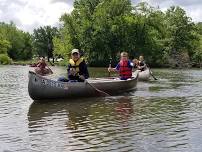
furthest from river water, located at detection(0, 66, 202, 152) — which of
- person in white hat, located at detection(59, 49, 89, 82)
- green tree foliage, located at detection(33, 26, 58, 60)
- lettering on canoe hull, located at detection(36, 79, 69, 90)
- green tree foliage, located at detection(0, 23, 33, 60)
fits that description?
green tree foliage, located at detection(33, 26, 58, 60)

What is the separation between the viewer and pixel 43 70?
24.5 metres

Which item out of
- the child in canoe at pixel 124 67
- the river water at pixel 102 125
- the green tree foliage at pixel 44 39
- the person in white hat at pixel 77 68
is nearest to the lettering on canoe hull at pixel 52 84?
the person in white hat at pixel 77 68

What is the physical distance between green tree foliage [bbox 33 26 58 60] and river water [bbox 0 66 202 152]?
109m

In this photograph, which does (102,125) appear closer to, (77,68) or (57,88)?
(57,88)

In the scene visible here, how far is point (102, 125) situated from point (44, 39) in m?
119

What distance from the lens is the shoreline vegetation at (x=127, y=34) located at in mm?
69625

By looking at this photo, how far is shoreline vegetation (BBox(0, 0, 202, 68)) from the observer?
69.6m

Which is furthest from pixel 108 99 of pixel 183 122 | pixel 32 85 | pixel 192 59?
pixel 192 59

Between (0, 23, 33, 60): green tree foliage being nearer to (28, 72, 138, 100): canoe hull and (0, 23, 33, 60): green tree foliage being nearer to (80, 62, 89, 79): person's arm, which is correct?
(28, 72, 138, 100): canoe hull

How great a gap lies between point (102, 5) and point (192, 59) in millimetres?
19802

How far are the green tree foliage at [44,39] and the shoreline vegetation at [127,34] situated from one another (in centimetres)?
4773

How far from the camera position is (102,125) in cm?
1165

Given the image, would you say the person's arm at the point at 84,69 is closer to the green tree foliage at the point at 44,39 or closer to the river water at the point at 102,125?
the river water at the point at 102,125

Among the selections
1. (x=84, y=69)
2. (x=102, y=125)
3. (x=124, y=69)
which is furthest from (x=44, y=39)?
(x=102, y=125)
